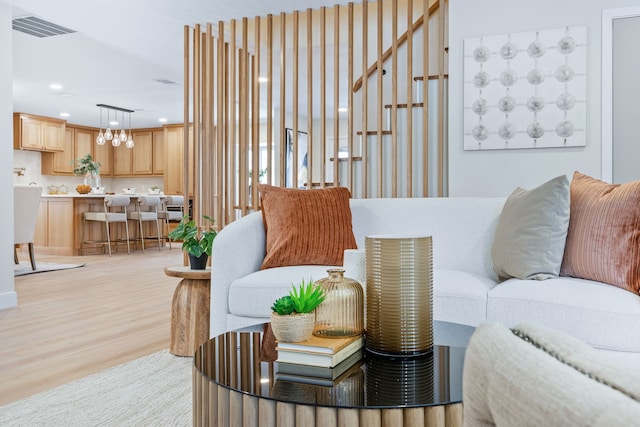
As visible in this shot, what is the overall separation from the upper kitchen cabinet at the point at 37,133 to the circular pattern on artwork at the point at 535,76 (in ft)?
30.2

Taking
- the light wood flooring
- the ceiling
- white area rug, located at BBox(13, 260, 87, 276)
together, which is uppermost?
the ceiling

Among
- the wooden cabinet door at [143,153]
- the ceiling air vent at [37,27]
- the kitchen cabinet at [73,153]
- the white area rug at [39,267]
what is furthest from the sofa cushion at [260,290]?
the wooden cabinet door at [143,153]

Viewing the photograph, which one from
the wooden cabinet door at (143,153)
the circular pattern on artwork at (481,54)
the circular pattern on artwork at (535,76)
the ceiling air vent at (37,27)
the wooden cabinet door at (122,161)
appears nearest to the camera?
the circular pattern on artwork at (535,76)

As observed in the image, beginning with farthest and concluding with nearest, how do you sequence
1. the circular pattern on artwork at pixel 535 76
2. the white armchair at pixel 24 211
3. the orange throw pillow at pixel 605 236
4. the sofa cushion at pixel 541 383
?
the white armchair at pixel 24 211 < the circular pattern on artwork at pixel 535 76 < the orange throw pillow at pixel 605 236 < the sofa cushion at pixel 541 383

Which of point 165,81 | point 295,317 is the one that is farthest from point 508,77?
point 165,81

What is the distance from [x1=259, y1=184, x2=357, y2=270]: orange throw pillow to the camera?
2703mm

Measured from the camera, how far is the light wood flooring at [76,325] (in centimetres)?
261

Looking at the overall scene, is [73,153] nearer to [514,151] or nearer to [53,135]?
[53,135]

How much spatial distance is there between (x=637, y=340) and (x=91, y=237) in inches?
327

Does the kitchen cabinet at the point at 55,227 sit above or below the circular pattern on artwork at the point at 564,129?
below

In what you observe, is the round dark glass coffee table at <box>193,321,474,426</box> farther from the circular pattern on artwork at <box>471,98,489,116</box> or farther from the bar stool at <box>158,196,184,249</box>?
the bar stool at <box>158,196,184,249</box>

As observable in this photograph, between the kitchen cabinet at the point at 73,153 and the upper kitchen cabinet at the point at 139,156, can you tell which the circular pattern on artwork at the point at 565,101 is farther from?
the upper kitchen cabinet at the point at 139,156

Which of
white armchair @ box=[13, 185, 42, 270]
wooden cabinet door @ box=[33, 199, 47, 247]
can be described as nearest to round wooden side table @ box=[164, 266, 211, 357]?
white armchair @ box=[13, 185, 42, 270]

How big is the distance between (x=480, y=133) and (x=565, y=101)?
0.60m
